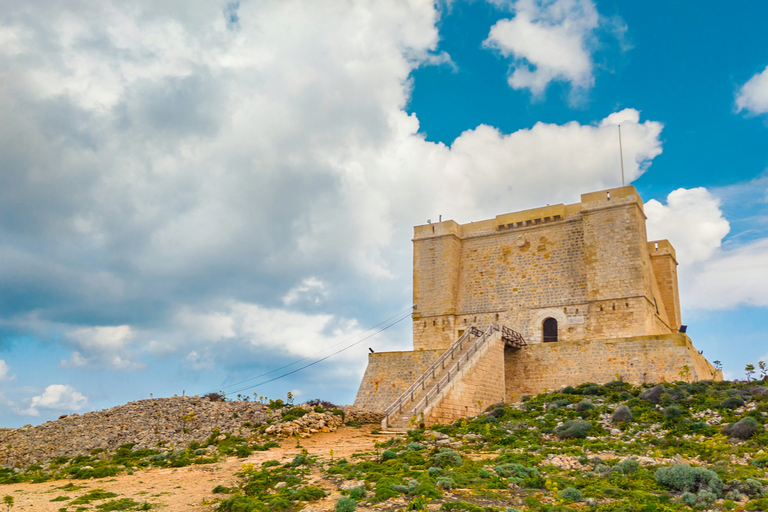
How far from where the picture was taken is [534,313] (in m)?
27.7

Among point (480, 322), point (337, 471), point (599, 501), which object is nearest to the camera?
point (599, 501)

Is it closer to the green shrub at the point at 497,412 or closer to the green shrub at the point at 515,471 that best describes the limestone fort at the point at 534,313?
the green shrub at the point at 497,412

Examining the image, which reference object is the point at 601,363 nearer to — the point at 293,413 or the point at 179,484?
the point at 293,413

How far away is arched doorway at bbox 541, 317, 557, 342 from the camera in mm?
27438

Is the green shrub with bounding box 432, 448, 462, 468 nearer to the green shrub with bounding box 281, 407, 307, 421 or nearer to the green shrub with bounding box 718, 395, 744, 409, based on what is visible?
the green shrub with bounding box 281, 407, 307, 421

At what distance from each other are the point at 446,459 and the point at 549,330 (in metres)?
16.1

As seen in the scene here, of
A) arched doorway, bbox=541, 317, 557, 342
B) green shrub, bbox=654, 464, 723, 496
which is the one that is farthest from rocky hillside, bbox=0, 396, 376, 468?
green shrub, bbox=654, 464, 723, 496

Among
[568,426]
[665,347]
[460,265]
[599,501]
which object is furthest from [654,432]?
[460,265]

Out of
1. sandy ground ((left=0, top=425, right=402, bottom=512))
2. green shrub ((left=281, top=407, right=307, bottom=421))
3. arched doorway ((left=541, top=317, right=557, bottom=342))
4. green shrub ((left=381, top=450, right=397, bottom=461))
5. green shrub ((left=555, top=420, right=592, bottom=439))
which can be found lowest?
sandy ground ((left=0, top=425, right=402, bottom=512))

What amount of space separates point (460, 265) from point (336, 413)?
12.8 meters

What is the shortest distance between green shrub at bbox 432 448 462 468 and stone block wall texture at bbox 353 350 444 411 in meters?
12.8

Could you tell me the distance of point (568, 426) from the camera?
15859 millimetres

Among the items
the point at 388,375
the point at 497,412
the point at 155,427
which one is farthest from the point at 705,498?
the point at 388,375

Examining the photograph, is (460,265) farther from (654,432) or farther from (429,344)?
(654,432)
